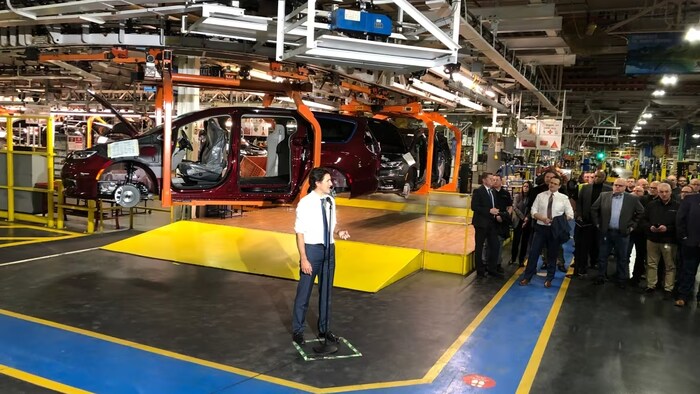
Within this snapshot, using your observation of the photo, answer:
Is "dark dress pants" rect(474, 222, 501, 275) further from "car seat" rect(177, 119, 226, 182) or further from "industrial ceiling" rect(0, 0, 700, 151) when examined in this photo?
"car seat" rect(177, 119, 226, 182)

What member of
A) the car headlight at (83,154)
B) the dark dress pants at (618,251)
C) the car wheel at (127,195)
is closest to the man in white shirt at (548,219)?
the dark dress pants at (618,251)

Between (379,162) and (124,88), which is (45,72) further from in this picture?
(379,162)

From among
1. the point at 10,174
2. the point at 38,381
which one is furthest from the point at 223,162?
the point at 10,174

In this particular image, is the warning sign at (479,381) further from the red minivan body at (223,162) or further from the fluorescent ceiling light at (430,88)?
the fluorescent ceiling light at (430,88)

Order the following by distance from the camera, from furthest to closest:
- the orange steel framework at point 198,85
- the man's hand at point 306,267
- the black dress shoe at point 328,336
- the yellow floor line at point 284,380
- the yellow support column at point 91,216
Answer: the yellow support column at point 91,216, the orange steel framework at point 198,85, the black dress shoe at point 328,336, the man's hand at point 306,267, the yellow floor line at point 284,380

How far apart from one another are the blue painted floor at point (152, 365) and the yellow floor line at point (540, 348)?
5 centimetres

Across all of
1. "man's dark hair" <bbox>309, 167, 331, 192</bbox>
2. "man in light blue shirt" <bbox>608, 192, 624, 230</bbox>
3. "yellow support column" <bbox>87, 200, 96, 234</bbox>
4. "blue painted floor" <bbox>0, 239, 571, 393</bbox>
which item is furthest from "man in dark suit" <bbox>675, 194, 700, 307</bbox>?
"yellow support column" <bbox>87, 200, 96, 234</bbox>

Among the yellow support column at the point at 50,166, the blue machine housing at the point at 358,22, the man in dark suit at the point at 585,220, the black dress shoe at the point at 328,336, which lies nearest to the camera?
the blue machine housing at the point at 358,22

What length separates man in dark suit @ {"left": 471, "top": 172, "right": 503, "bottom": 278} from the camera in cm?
786

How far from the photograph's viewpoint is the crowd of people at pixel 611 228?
7129mm

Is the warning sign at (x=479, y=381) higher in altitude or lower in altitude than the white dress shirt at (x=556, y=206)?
lower

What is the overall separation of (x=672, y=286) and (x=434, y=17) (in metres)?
5.29

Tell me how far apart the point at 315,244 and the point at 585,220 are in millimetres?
5511

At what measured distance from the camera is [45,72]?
15.1 metres
